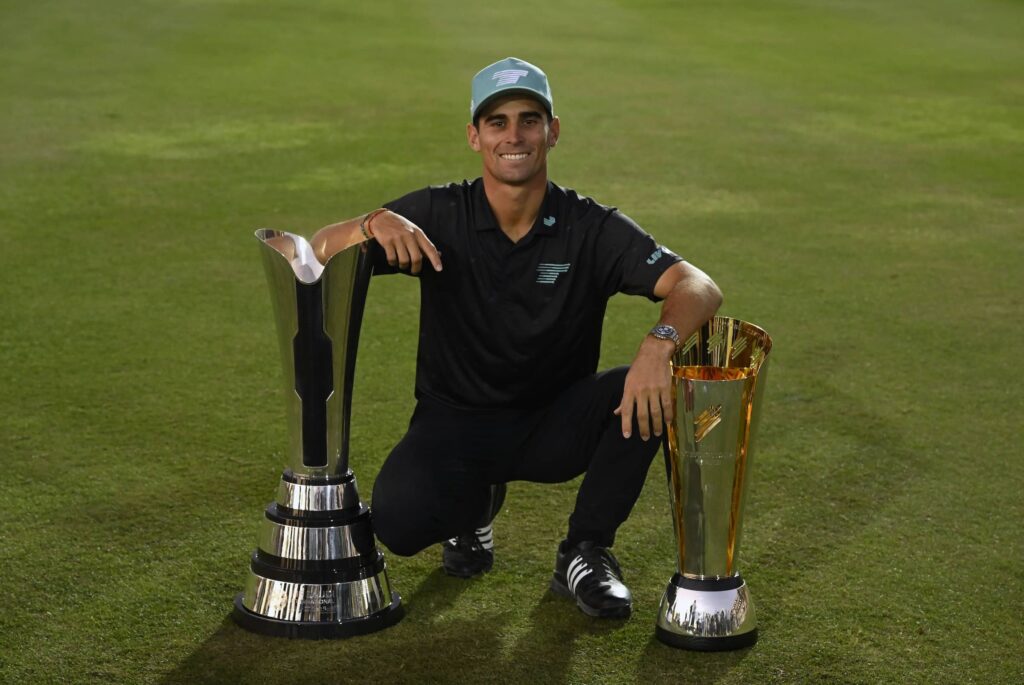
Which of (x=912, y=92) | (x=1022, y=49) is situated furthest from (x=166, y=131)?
(x=1022, y=49)

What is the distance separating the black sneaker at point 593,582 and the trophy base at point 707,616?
12cm

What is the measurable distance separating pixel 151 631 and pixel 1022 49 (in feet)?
43.6

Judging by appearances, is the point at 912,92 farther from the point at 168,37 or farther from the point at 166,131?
the point at 168,37

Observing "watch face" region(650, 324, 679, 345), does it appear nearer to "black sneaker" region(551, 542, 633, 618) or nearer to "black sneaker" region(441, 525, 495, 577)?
"black sneaker" region(551, 542, 633, 618)

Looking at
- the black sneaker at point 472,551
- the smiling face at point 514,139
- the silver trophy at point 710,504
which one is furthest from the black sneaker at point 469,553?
the smiling face at point 514,139

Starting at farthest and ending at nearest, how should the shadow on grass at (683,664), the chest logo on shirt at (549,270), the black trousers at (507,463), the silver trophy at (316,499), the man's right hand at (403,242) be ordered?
the chest logo on shirt at (549,270), the black trousers at (507,463), the man's right hand at (403,242), the silver trophy at (316,499), the shadow on grass at (683,664)

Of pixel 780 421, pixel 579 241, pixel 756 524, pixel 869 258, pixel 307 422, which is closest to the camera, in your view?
pixel 307 422

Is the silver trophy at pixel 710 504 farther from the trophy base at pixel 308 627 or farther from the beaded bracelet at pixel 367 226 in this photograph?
the beaded bracelet at pixel 367 226

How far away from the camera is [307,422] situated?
10.4 ft

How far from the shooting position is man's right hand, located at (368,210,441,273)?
3.24m

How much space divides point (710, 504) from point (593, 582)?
1.04 feet

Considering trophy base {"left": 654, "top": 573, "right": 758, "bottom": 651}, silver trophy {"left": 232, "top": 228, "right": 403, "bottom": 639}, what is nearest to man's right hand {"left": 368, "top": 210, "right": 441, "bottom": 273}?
silver trophy {"left": 232, "top": 228, "right": 403, "bottom": 639}

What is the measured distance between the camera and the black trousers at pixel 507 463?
133 inches

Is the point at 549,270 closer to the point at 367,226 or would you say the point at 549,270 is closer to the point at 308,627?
the point at 367,226
